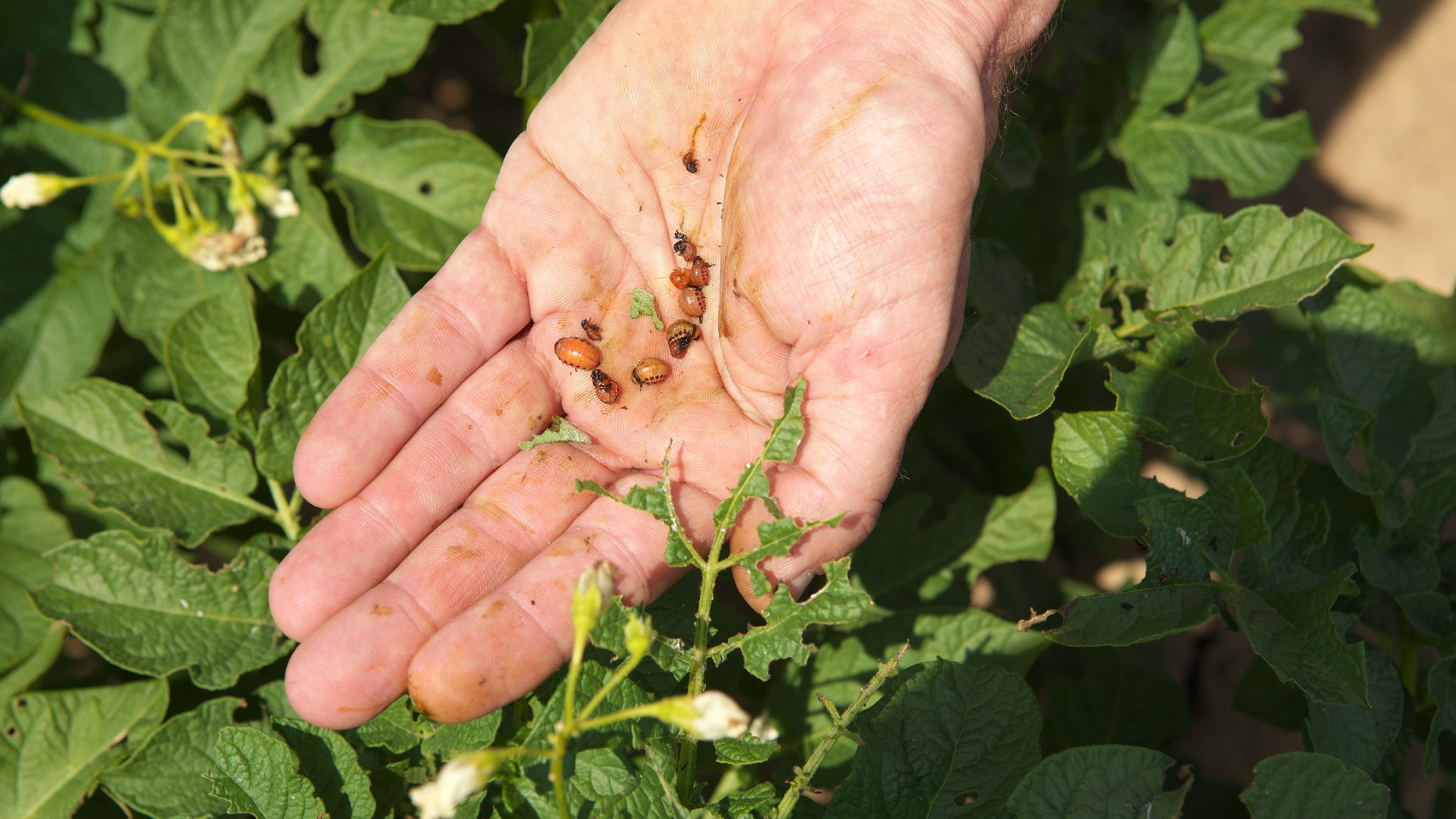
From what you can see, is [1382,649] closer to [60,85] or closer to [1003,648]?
[1003,648]

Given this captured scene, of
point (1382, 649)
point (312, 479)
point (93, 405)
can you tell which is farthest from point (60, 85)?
point (1382, 649)

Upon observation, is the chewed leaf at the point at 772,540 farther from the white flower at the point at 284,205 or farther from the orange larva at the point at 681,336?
the white flower at the point at 284,205

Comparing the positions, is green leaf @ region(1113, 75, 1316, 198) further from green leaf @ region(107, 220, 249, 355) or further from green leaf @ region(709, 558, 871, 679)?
green leaf @ region(107, 220, 249, 355)

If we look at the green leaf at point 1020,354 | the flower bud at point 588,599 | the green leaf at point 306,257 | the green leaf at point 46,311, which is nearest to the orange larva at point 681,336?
the green leaf at point 1020,354

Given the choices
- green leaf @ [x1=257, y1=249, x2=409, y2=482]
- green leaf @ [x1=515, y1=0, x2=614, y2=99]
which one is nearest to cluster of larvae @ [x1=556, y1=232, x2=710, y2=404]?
green leaf @ [x1=257, y1=249, x2=409, y2=482]

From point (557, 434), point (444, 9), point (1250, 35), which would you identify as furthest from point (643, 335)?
point (1250, 35)

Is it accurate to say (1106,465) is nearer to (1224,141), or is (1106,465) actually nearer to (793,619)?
(793,619)
